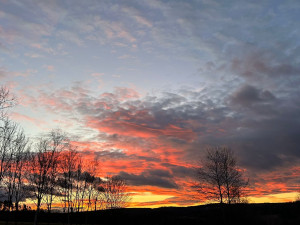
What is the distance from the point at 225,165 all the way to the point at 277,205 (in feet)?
129

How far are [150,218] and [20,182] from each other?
71.2 metres

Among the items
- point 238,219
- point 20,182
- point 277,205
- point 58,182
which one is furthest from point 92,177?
point 277,205

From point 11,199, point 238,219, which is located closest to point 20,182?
point 11,199

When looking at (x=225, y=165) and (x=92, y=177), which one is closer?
(x=225, y=165)

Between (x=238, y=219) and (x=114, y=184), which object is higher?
(x=114, y=184)

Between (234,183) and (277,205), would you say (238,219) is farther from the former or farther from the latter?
(277,205)

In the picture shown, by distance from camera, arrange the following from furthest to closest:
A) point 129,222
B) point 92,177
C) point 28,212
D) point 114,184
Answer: point 28,212 → point 129,222 → point 114,184 → point 92,177

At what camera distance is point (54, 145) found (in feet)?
135

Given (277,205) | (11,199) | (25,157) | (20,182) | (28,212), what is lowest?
(28,212)

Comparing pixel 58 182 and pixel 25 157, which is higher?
pixel 25 157

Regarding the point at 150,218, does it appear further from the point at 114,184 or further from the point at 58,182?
the point at 58,182

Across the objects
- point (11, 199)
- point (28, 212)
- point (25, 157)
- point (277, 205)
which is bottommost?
point (28, 212)

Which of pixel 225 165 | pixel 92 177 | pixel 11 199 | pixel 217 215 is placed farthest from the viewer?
pixel 217 215

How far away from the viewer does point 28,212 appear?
136 metres
